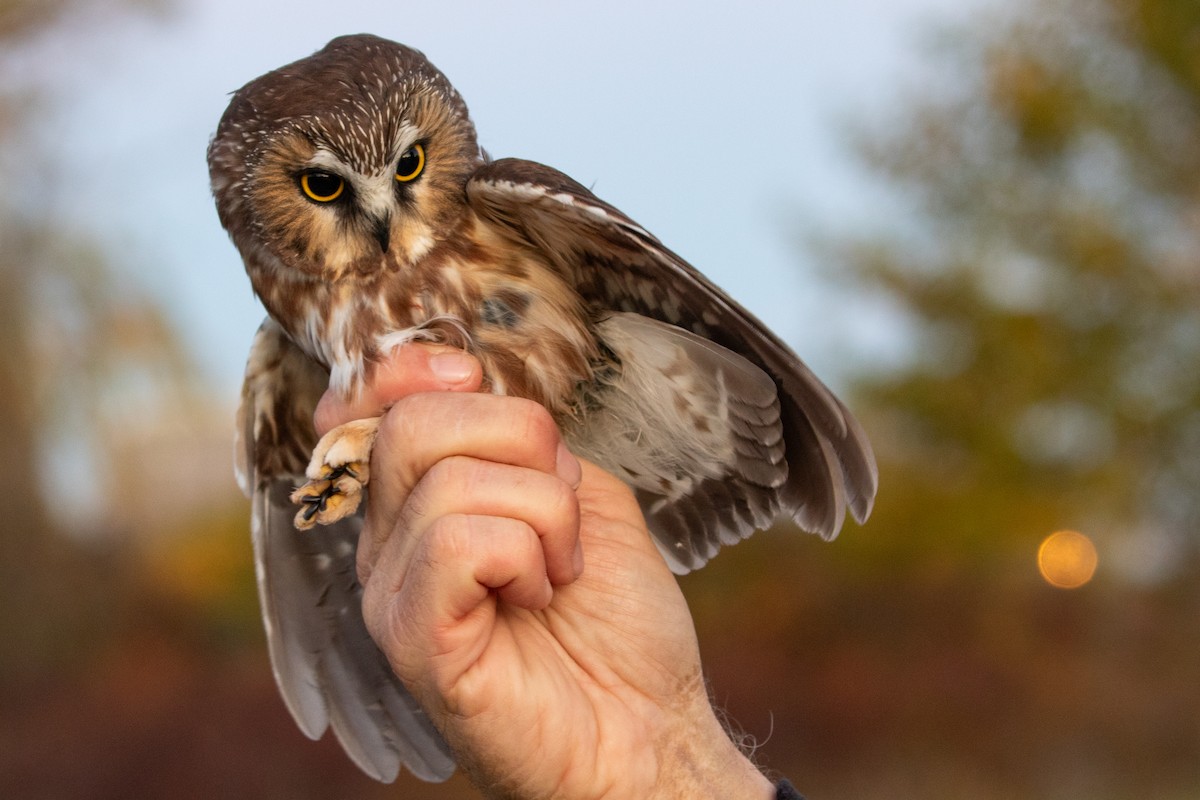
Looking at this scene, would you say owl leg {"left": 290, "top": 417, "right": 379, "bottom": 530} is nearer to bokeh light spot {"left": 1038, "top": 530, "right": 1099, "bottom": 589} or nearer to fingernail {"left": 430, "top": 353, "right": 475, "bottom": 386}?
fingernail {"left": 430, "top": 353, "right": 475, "bottom": 386}

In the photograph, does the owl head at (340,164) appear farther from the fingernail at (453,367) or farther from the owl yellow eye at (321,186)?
the fingernail at (453,367)

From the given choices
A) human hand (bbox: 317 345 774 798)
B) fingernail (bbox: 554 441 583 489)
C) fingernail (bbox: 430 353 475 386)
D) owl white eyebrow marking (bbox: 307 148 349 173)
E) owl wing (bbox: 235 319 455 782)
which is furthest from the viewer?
owl wing (bbox: 235 319 455 782)

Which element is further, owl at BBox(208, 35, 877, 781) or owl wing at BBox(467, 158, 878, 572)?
owl at BBox(208, 35, 877, 781)

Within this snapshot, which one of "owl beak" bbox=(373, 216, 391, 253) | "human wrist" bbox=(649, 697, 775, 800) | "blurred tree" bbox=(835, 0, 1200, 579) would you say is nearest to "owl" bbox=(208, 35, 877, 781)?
"owl beak" bbox=(373, 216, 391, 253)

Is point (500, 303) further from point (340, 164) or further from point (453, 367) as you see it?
point (340, 164)

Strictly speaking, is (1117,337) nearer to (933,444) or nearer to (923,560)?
(933,444)

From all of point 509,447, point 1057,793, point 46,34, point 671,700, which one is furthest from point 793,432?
point 46,34

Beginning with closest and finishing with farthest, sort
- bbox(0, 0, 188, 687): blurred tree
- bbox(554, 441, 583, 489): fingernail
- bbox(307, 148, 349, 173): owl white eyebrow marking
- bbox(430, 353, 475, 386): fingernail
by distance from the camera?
bbox(554, 441, 583, 489): fingernail, bbox(430, 353, 475, 386): fingernail, bbox(307, 148, 349, 173): owl white eyebrow marking, bbox(0, 0, 188, 687): blurred tree
